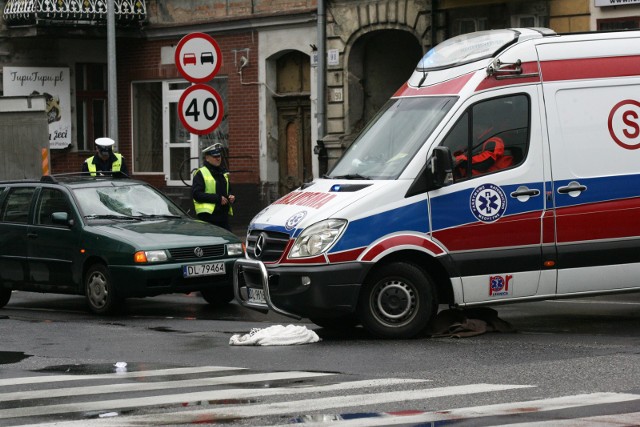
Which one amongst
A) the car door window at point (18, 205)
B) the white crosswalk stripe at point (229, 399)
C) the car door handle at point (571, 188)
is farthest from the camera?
the car door window at point (18, 205)

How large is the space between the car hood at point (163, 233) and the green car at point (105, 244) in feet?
0.04

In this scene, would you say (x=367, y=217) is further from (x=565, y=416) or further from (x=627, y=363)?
(x=565, y=416)

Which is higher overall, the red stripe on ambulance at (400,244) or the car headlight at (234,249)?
the red stripe on ambulance at (400,244)

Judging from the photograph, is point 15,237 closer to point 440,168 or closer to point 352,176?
point 352,176

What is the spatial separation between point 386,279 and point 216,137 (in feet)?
63.5

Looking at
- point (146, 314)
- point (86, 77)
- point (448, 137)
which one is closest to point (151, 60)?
point (86, 77)

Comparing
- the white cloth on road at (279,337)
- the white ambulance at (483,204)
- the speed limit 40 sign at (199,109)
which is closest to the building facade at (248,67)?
the speed limit 40 sign at (199,109)

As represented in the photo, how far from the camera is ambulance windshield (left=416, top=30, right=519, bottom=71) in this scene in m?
12.5

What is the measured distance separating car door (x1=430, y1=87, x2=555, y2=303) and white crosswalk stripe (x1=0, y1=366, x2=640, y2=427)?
8.21ft

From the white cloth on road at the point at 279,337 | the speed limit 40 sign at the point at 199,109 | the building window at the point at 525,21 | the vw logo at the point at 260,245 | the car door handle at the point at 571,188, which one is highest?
the building window at the point at 525,21

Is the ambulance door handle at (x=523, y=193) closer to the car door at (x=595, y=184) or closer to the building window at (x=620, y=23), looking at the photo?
the car door at (x=595, y=184)

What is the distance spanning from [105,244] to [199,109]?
325 centimetres

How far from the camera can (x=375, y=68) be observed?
93.7 ft

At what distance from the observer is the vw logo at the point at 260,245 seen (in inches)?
487
